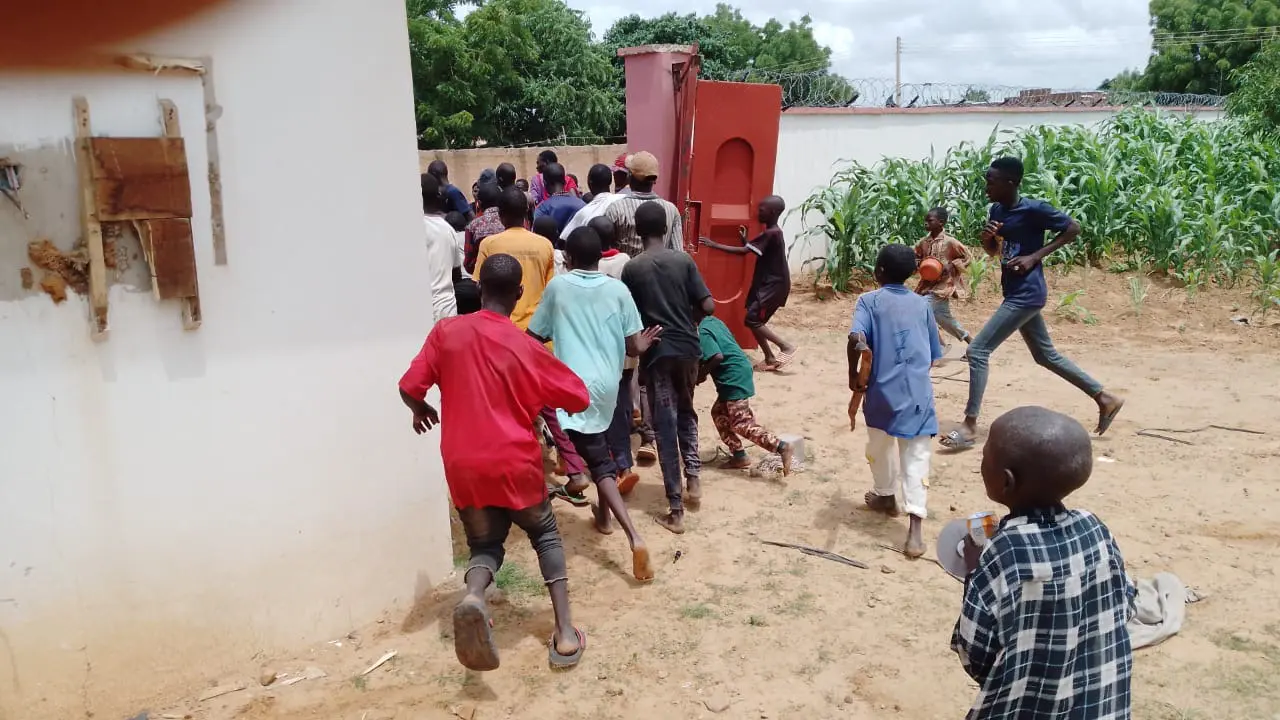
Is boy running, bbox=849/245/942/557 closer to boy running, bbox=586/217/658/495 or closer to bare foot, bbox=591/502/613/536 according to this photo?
boy running, bbox=586/217/658/495

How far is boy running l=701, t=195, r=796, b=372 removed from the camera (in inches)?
288

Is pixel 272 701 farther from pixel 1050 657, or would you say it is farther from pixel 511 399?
pixel 1050 657

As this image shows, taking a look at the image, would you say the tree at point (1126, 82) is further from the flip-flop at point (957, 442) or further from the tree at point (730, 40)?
the flip-flop at point (957, 442)

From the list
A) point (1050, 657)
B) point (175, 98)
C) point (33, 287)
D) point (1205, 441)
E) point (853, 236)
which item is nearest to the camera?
point (1050, 657)

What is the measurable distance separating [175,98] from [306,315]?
34.2 inches


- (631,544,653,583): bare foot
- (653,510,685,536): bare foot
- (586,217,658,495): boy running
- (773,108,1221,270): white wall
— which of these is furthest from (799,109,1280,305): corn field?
(631,544,653,583): bare foot

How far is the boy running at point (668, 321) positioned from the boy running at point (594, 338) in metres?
0.40

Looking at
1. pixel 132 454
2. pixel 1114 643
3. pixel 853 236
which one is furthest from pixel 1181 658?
pixel 853 236

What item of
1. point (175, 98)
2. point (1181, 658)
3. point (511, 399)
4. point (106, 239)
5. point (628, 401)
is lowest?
point (1181, 658)

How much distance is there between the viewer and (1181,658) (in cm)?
350

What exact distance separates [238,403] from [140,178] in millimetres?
845

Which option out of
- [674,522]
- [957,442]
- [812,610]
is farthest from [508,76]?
[812,610]

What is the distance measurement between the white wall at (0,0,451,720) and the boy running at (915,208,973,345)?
4449 mm

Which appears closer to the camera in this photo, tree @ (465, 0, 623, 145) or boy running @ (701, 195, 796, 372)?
boy running @ (701, 195, 796, 372)
